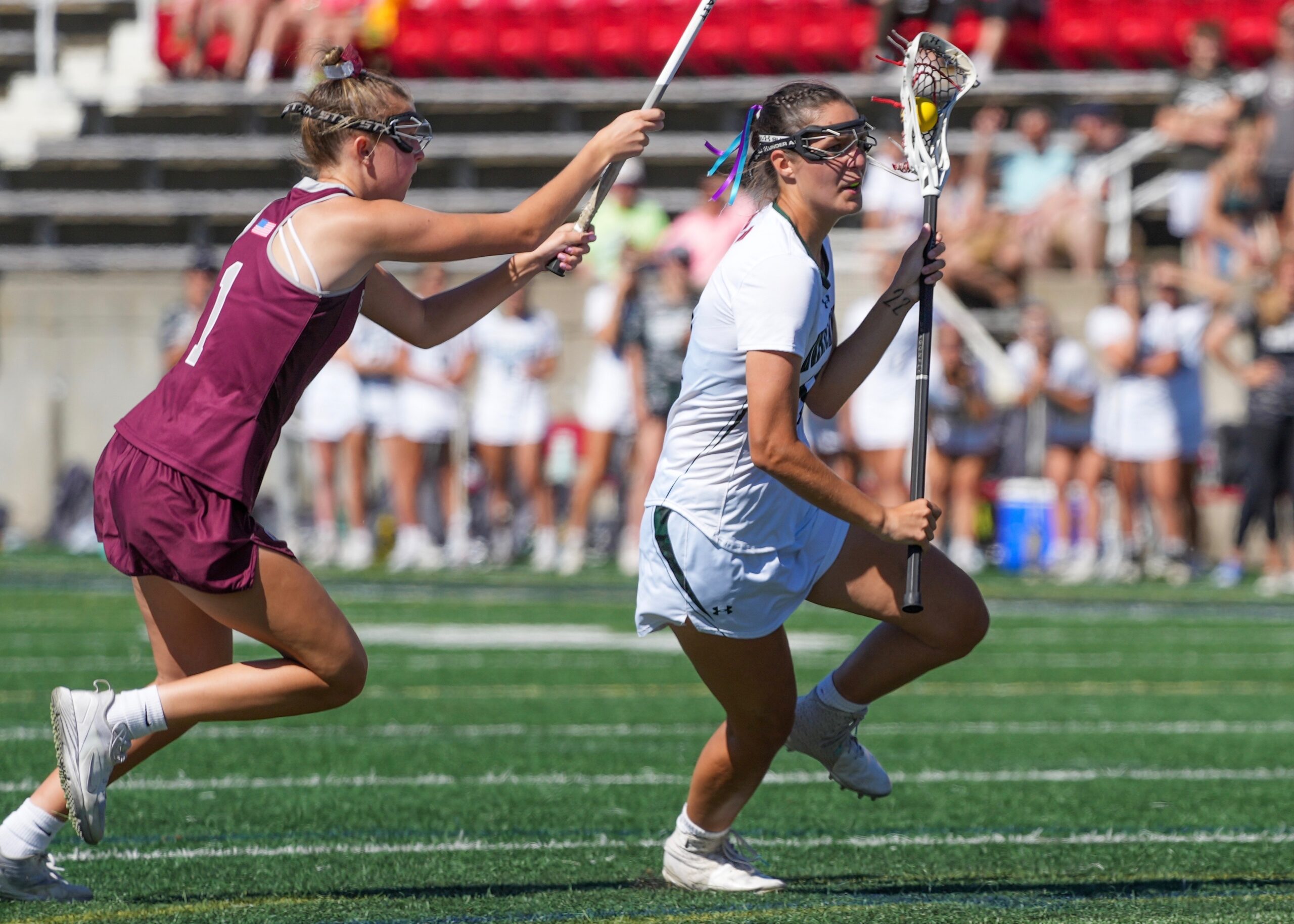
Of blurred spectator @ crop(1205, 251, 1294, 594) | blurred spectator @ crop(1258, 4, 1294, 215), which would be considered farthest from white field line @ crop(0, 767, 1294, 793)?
blurred spectator @ crop(1258, 4, 1294, 215)

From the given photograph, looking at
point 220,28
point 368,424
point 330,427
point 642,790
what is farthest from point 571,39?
point 642,790

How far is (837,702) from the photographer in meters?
5.04

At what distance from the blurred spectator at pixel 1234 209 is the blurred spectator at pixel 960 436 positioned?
2674 mm

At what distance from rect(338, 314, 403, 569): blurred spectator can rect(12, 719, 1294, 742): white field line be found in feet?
25.2

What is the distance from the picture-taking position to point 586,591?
13258 millimetres

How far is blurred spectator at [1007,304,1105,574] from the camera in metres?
15.2

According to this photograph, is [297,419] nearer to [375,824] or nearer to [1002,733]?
[1002,733]

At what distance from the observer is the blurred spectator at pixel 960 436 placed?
49.1 ft

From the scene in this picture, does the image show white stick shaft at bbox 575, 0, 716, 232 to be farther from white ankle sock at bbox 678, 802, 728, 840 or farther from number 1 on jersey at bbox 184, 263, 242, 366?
white ankle sock at bbox 678, 802, 728, 840

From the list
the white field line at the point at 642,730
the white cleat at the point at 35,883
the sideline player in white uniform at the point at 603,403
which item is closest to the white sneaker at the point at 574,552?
the sideline player in white uniform at the point at 603,403

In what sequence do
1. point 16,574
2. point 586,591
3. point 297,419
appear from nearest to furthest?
point 586,591, point 16,574, point 297,419

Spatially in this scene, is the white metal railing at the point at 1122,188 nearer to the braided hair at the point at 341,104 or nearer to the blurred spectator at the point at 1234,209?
the blurred spectator at the point at 1234,209

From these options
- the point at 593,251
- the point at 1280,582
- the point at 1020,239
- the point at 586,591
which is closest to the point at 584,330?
the point at 593,251

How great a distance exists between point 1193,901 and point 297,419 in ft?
43.7
